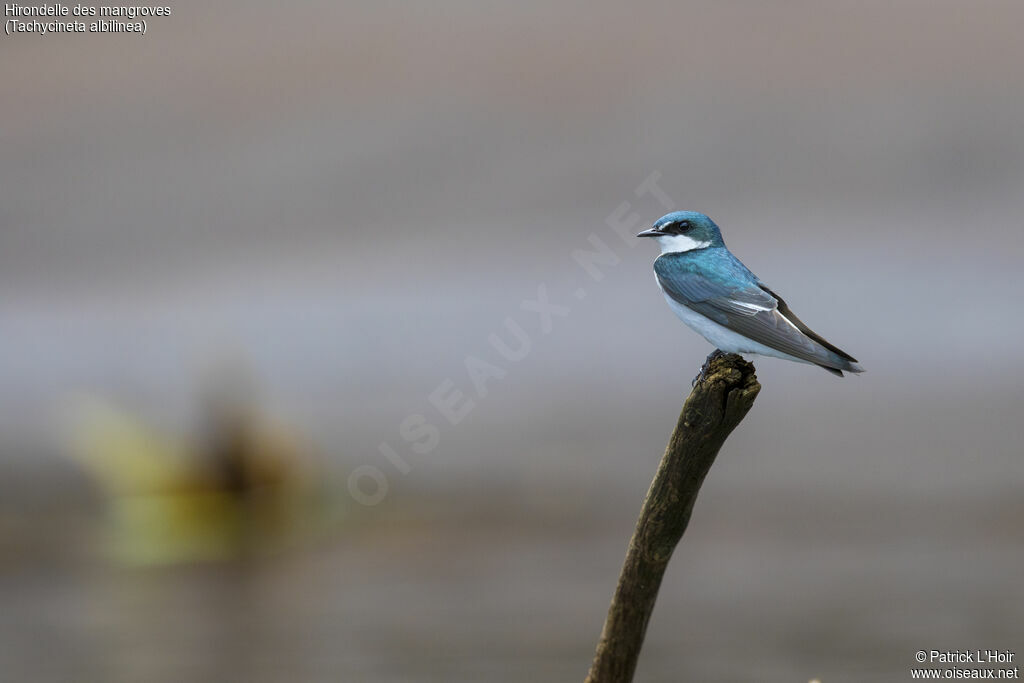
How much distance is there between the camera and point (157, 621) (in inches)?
633

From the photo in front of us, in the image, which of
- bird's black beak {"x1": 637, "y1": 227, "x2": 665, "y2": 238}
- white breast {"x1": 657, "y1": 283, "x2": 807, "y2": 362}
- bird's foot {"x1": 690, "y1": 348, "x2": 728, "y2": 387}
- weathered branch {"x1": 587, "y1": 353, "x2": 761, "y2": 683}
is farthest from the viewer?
bird's black beak {"x1": 637, "y1": 227, "x2": 665, "y2": 238}

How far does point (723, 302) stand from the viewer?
6.43 meters

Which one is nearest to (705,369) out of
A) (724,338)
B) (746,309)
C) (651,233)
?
(724,338)

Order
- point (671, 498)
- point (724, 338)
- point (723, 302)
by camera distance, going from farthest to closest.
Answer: point (723, 302) → point (724, 338) → point (671, 498)

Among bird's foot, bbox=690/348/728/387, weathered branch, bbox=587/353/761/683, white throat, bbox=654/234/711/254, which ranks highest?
white throat, bbox=654/234/711/254

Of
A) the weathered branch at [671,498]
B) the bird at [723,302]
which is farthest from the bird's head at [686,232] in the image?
the weathered branch at [671,498]

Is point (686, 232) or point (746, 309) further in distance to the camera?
point (686, 232)

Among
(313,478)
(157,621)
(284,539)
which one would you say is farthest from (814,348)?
(313,478)

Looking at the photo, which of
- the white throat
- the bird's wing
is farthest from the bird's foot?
the white throat

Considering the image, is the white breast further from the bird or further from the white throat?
the white throat

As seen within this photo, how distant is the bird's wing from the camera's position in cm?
600

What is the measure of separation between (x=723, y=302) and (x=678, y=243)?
2.11ft

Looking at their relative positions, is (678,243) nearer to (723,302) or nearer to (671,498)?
(723,302)

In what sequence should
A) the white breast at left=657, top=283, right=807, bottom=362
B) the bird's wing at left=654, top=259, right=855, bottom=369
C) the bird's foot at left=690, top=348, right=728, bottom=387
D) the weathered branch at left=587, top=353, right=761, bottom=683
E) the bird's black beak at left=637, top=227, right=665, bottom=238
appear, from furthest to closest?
the bird's black beak at left=637, top=227, right=665, bottom=238 < the white breast at left=657, top=283, right=807, bottom=362 < the bird's wing at left=654, top=259, right=855, bottom=369 < the bird's foot at left=690, top=348, right=728, bottom=387 < the weathered branch at left=587, top=353, right=761, bottom=683
